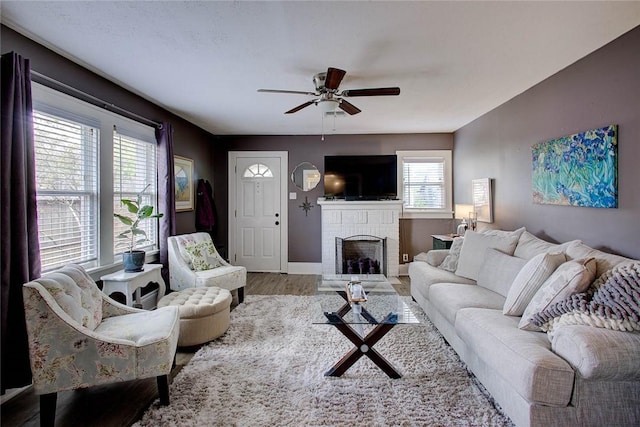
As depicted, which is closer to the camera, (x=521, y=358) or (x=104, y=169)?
(x=521, y=358)

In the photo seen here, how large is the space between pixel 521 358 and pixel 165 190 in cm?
376

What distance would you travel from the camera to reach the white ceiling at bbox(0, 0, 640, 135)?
1.94 metres

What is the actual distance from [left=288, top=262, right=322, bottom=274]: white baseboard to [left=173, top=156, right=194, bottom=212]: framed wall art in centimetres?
194

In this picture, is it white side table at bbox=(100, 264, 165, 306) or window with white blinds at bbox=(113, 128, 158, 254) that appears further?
window with white blinds at bbox=(113, 128, 158, 254)

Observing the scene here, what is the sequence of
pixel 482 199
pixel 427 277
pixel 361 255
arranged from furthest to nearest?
1. pixel 361 255
2. pixel 482 199
3. pixel 427 277

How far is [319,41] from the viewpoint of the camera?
2.32 m

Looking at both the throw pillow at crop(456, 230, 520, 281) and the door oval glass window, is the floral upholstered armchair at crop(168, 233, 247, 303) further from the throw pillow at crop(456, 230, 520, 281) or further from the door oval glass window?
the throw pillow at crop(456, 230, 520, 281)

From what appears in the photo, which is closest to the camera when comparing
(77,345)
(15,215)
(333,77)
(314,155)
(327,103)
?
(77,345)

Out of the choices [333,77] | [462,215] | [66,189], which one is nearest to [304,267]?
[462,215]

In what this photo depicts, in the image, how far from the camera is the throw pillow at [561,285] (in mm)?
1894

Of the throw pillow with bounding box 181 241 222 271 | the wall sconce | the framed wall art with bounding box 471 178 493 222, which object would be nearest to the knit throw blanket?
the framed wall art with bounding box 471 178 493 222

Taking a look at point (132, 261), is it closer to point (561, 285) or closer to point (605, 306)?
point (561, 285)

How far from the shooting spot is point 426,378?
7.73 feet

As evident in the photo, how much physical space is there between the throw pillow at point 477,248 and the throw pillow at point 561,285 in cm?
104
